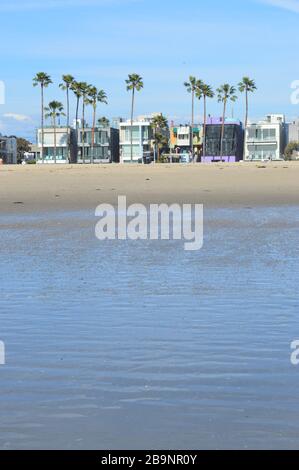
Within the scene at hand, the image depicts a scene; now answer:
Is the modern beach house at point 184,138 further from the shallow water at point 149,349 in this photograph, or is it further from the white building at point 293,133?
the shallow water at point 149,349

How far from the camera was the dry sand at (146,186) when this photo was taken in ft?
92.1

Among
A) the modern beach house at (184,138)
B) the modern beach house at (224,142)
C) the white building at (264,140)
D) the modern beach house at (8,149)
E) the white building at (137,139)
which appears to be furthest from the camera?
the modern beach house at (8,149)

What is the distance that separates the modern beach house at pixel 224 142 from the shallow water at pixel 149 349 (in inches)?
4235

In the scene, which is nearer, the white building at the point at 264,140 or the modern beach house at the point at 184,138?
the white building at the point at 264,140

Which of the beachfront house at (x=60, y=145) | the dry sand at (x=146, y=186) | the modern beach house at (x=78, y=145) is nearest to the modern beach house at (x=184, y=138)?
the modern beach house at (x=78, y=145)

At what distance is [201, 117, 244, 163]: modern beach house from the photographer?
400 ft

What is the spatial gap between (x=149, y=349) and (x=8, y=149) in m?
143

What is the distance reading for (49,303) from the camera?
32.0 ft

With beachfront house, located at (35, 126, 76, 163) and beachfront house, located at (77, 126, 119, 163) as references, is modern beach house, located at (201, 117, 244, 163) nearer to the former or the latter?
beachfront house, located at (77, 126, 119, 163)

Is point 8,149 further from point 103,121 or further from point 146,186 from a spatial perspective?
point 146,186

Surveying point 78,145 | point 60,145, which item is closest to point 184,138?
point 78,145

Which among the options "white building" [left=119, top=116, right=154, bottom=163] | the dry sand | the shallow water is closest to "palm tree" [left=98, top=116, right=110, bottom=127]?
"white building" [left=119, top=116, right=154, bottom=163]

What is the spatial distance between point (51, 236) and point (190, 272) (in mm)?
6265
